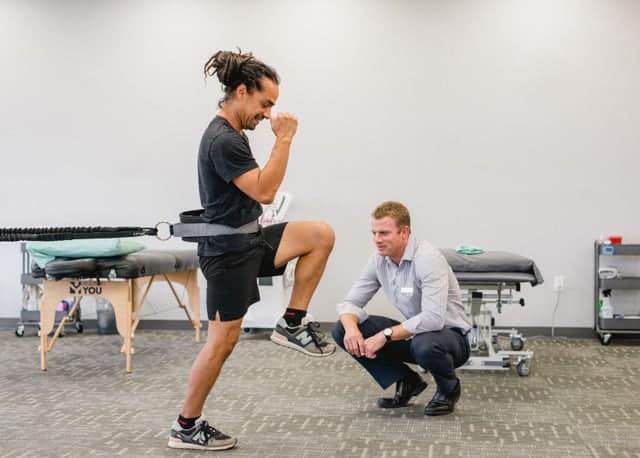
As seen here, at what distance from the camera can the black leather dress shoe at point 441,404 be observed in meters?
3.34

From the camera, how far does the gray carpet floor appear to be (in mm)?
2887

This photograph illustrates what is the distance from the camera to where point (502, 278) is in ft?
13.7

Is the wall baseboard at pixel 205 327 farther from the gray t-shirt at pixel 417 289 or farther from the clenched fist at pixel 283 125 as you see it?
the clenched fist at pixel 283 125

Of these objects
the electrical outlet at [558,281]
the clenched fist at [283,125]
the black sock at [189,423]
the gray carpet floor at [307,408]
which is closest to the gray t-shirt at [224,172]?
the clenched fist at [283,125]

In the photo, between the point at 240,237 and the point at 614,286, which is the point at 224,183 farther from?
the point at 614,286

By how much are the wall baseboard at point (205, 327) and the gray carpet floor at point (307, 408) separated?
0.59 m

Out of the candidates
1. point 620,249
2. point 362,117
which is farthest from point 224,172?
point 620,249

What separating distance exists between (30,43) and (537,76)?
3.94m

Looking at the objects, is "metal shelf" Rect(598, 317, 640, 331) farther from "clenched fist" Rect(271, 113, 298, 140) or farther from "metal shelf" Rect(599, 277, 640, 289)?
"clenched fist" Rect(271, 113, 298, 140)

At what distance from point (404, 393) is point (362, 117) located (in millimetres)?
2888

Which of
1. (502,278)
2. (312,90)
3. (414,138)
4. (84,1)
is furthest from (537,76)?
(84,1)

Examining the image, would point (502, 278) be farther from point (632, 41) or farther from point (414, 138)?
point (632, 41)

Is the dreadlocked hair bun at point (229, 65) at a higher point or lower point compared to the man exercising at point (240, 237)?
higher

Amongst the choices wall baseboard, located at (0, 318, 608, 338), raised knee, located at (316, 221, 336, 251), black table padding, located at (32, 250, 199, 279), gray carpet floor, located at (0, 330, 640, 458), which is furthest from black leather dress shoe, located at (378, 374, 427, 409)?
wall baseboard, located at (0, 318, 608, 338)
